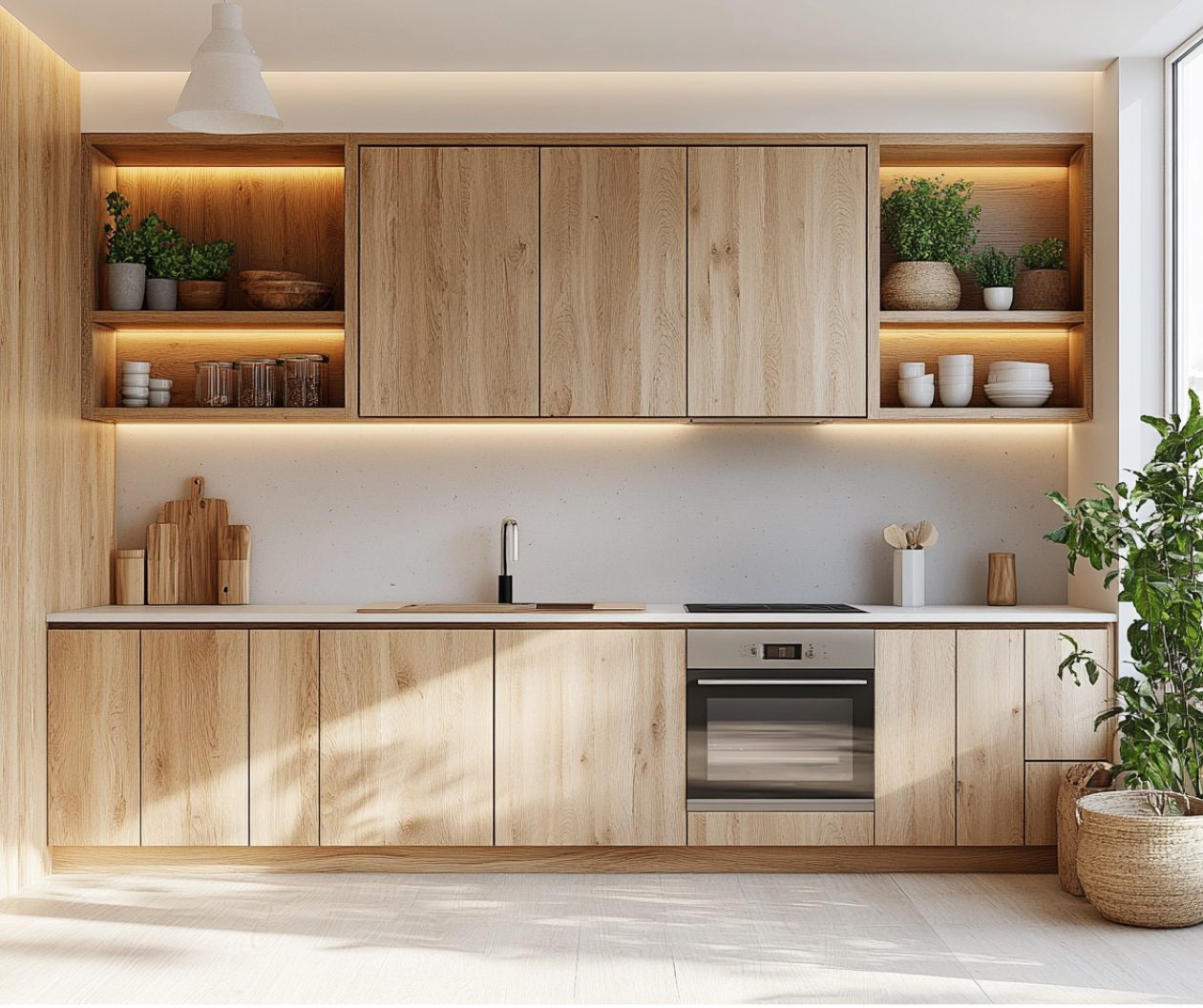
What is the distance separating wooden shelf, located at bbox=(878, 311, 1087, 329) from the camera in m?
3.88

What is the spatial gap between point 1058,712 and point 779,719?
924mm

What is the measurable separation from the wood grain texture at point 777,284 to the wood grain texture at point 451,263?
60cm

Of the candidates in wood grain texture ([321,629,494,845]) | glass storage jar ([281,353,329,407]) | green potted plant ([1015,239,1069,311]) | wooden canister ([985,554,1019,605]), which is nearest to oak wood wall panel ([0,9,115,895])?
glass storage jar ([281,353,329,407])

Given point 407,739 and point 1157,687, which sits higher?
point 1157,687

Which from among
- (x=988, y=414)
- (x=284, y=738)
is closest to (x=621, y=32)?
(x=988, y=414)

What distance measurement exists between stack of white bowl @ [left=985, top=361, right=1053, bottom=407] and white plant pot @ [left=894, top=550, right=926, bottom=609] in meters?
0.63

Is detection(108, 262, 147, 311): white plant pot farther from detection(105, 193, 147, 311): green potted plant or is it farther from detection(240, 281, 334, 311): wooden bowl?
detection(240, 281, 334, 311): wooden bowl

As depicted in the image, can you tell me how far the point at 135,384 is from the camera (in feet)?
13.0

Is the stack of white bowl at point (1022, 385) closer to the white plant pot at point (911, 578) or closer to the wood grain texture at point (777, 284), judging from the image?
the wood grain texture at point (777, 284)

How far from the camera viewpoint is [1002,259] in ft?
13.0

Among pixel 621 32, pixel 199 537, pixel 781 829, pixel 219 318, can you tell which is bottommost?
pixel 781 829

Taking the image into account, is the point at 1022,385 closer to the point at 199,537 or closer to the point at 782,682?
the point at 782,682

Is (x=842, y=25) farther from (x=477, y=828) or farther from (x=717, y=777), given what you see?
(x=477, y=828)

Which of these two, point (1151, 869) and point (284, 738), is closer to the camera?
point (1151, 869)
